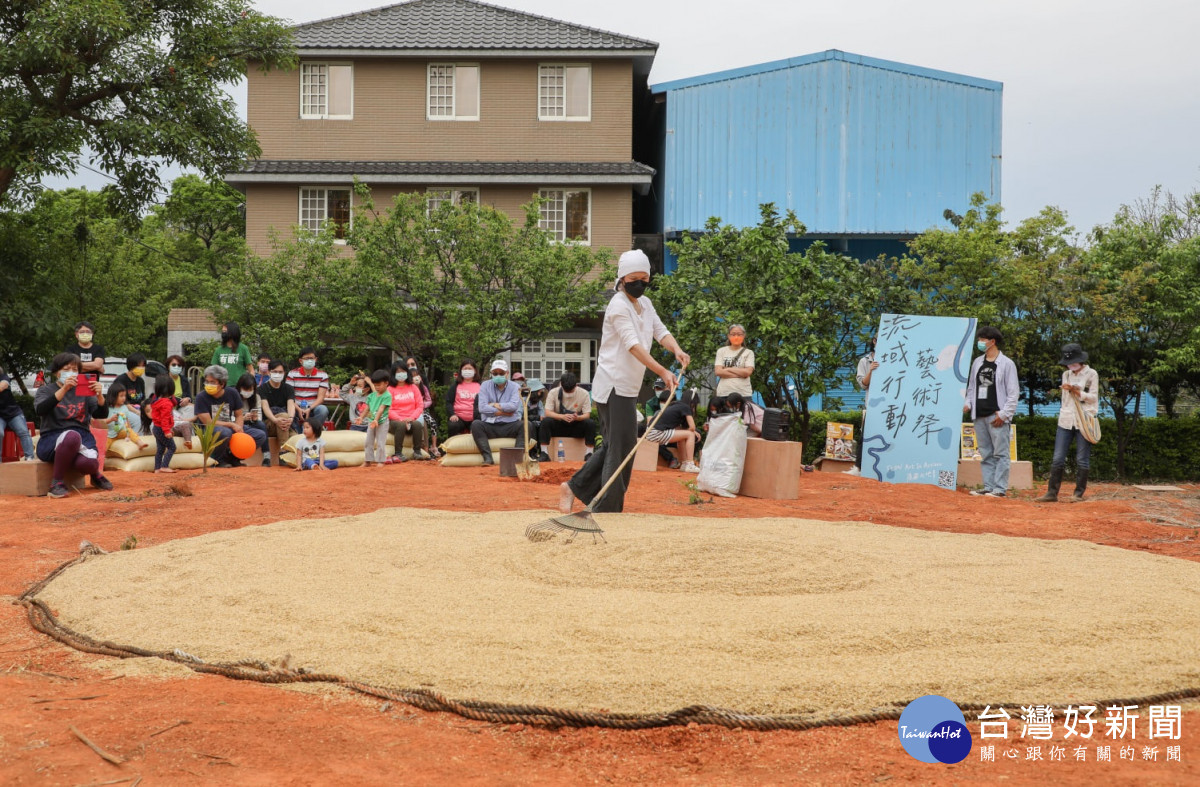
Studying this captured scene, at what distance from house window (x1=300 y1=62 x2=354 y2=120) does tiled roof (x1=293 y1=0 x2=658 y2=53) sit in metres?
0.58

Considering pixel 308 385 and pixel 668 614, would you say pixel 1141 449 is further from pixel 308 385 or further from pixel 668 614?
pixel 668 614

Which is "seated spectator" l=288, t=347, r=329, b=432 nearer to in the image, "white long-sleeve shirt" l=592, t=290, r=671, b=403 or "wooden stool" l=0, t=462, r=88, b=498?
"wooden stool" l=0, t=462, r=88, b=498

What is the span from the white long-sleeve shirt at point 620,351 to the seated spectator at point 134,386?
7.66 metres

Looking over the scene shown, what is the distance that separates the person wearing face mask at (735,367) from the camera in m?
11.2

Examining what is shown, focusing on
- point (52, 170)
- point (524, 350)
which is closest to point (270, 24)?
point (52, 170)

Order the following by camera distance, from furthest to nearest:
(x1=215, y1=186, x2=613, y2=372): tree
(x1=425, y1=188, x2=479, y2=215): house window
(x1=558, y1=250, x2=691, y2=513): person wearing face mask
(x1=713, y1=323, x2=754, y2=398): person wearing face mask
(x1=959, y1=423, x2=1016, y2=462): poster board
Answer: (x1=425, y1=188, x2=479, y2=215): house window → (x1=215, y1=186, x2=613, y2=372): tree → (x1=959, y1=423, x2=1016, y2=462): poster board → (x1=713, y1=323, x2=754, y2=398): person wearing face mask → (x1=558, y1=250, x2=691, y2=513): person wearing face mask

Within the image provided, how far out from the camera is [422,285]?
17922 mm

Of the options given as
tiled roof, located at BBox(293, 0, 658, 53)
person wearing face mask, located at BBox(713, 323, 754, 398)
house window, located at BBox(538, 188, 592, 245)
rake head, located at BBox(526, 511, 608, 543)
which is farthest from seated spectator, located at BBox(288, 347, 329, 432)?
tiled roof, located at BBox(293, 0, 658, 53)

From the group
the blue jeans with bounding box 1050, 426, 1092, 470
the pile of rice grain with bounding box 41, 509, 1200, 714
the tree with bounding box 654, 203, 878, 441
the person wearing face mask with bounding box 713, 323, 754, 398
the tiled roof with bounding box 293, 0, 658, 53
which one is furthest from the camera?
the tiled roof with bounding box 293, 0, 658, 53

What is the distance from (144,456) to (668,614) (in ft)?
31.8

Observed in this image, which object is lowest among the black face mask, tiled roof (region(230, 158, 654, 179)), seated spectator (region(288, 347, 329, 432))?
seated spectator (region(288, 347, 329, 432))

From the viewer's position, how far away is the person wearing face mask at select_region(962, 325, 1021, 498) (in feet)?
35.7

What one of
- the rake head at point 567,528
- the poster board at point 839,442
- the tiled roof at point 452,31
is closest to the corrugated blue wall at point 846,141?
the tiled roof at point 452,31
